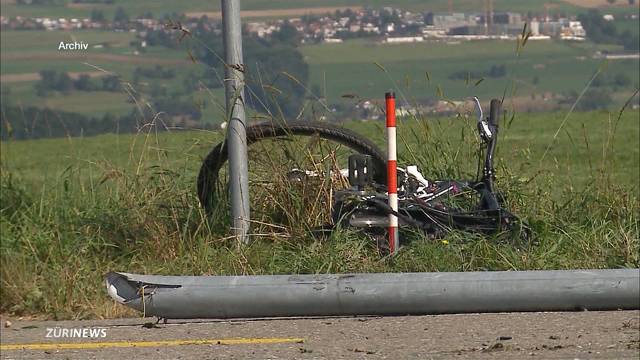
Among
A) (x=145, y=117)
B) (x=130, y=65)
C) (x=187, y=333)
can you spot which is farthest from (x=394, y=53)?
(x=187, y=333)

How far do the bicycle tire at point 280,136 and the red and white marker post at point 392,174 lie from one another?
55 cm

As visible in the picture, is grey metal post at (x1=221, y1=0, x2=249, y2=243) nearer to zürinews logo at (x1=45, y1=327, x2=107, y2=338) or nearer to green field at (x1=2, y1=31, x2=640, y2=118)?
green field at (x1=2, y1=31, x2=640, y2=118)

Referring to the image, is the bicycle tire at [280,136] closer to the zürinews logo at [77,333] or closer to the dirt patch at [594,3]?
the zürinews logo at [77,333]

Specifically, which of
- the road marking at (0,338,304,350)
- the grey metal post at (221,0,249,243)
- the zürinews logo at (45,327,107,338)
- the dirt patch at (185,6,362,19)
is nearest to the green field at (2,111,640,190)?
the grey metal post at (221,0,249,243)

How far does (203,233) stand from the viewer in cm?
728

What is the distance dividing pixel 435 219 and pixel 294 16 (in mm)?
7131

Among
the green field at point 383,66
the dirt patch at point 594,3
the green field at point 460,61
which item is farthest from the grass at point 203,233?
the green field at point 460,61

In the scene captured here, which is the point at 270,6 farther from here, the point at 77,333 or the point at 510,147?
the point at 77,333

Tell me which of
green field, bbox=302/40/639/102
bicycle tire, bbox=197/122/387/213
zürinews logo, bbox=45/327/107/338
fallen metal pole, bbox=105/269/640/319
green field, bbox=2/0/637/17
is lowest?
green field, bbox=302/40/639/102

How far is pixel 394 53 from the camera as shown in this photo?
27.4 meters

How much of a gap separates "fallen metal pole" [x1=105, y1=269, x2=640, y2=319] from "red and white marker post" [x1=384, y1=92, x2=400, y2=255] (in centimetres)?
123

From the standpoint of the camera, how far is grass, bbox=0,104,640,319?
21.7ft

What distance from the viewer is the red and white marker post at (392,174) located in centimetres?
669

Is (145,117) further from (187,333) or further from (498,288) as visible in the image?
(498,288)
